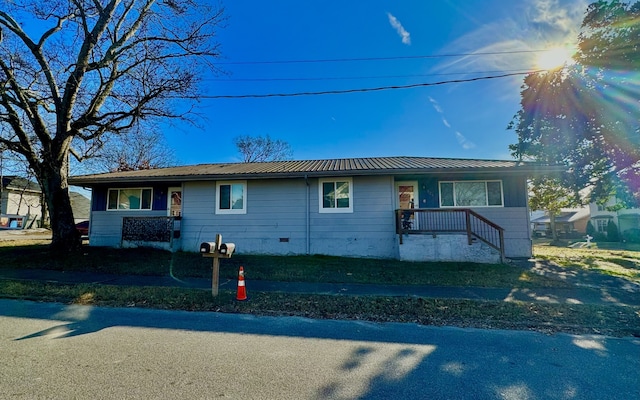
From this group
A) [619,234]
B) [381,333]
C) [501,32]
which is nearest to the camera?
[381,333]

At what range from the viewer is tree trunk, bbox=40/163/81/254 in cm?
1135

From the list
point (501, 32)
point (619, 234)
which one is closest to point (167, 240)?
point (501, 32)

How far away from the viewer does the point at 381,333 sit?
4.21 metres

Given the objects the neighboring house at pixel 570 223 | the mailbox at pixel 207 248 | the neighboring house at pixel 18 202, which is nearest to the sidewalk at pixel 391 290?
the mailbox at pixel 207 248

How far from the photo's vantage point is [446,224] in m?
10.8

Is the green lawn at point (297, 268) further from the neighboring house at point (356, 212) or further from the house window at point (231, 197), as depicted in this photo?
the house window at point (231, 197)

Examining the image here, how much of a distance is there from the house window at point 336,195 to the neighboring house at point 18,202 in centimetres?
3277

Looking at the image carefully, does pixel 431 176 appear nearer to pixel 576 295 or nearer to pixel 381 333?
pixel 576 295

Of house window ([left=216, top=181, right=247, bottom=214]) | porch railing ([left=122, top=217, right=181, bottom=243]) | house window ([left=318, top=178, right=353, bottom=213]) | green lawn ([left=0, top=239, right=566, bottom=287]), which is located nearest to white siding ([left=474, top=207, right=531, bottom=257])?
green lawn ([left=0, top=239, right=566, bottom=287])

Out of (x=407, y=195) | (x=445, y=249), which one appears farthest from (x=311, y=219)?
(x=445, y=249)

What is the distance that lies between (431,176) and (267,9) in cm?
837

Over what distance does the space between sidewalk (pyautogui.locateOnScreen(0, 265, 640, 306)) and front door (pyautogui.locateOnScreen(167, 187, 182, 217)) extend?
535cm

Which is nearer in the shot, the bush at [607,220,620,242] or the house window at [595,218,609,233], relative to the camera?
the bush at [607,220,620,242]

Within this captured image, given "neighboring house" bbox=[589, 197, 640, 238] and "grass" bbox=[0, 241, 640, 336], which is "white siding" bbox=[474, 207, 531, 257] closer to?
"grass" bbox=[0, 241, 640, 336]
